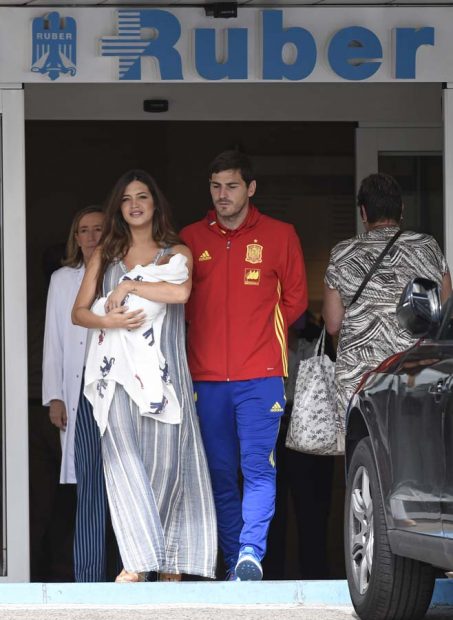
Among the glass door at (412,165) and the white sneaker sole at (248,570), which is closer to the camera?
the white sneaker sole at (248,570)

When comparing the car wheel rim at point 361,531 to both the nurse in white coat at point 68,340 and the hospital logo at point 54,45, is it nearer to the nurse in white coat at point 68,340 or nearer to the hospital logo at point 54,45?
the nurse in white coat at point 68,340

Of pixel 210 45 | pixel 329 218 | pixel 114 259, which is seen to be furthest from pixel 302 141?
pixel 114 259

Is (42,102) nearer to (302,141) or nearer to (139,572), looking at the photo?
(302,141)

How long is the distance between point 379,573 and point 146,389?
190cm

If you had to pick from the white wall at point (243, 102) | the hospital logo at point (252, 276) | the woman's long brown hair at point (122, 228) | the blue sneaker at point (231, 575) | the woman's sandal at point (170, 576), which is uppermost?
the white wall at point (243, 102)

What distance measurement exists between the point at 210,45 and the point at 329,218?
420 centimetres

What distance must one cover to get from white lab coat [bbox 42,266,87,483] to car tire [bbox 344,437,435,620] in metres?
2.41

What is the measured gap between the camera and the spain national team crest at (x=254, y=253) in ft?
25.9

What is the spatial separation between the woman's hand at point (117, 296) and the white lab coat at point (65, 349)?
2.69 ft

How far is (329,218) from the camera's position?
12414 mm

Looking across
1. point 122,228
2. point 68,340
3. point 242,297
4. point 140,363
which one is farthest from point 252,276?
point 68,340

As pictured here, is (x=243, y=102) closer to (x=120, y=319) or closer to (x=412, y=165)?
(x=412, y=165)

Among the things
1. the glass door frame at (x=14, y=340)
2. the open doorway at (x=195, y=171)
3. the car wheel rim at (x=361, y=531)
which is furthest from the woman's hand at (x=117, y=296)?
the open doorway at (x=195, y=171)

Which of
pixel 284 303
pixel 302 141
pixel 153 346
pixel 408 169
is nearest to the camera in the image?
pixel 153 346
